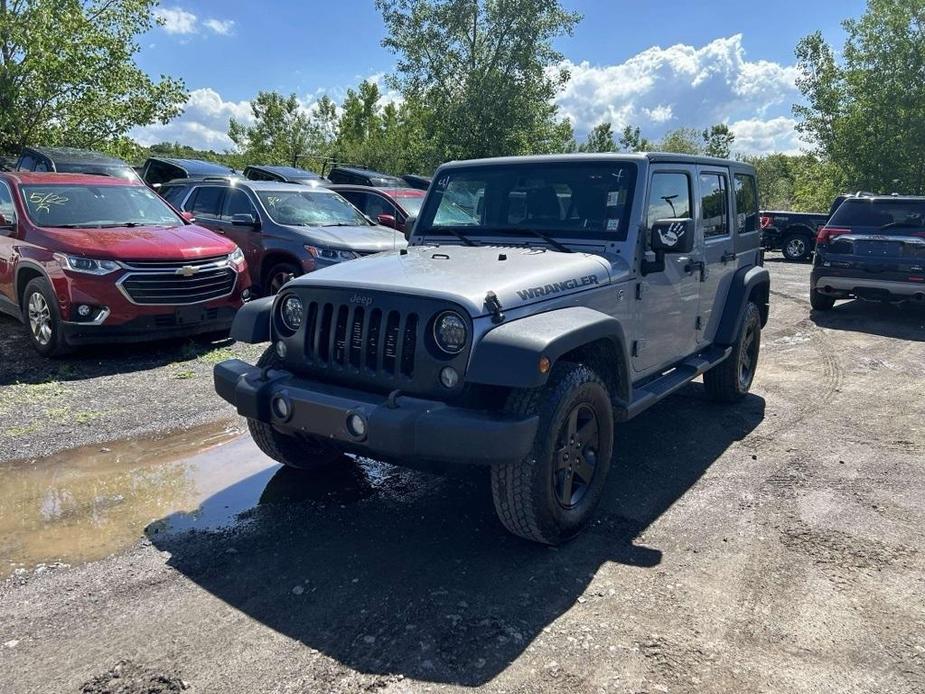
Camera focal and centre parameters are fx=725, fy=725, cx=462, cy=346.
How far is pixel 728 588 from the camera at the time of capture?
132 inches

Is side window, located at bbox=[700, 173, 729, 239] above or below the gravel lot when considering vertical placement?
above

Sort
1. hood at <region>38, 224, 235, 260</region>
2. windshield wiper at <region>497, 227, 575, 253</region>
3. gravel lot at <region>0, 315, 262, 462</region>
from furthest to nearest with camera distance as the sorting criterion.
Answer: hood at <region>38, 224, 235, 260</region> → gravel lot at <region>0, 315, 262, 462</region> → windshield wiper at <region>497, 227, 575, 253</region>

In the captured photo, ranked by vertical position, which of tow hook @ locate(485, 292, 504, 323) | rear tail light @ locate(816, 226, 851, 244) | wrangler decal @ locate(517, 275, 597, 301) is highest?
rear tail light @ locate(816, 226, 851, 244)

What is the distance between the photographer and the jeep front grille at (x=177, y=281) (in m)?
6.96

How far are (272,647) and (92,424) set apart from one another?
3.29 metres

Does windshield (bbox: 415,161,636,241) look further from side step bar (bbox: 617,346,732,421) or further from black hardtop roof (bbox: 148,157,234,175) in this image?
black hardtop roof (bbox: 148,157,234,175)

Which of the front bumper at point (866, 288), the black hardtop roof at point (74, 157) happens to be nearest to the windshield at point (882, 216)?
the front bumper at point (866, 288)

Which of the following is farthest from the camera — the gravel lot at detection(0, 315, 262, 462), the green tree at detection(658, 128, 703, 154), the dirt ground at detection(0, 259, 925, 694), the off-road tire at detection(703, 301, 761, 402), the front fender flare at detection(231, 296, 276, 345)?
the green tree at detection(658, 128, 703, 154)

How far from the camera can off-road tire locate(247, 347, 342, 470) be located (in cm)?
425

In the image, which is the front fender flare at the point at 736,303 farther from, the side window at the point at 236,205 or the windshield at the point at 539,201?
the side window at the point at 236,205

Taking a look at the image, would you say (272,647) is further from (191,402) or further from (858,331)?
(858,331)

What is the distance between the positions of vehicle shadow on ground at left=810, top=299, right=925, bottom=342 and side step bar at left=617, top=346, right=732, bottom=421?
5.11 metres

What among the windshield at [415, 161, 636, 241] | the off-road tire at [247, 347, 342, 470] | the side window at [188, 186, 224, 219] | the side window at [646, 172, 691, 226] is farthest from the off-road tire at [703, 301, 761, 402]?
the side window at [188, 186, 224, 219]

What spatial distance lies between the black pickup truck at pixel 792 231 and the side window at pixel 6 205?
17371 millimetres
